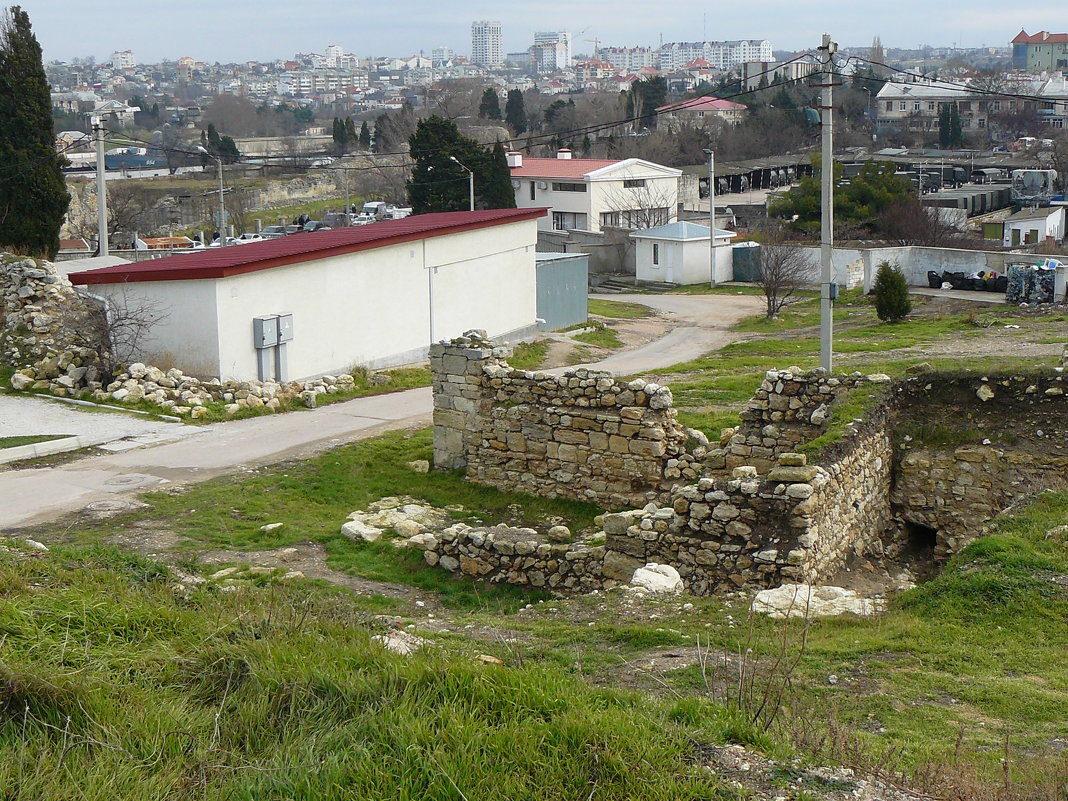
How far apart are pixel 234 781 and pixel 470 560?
22.2ft

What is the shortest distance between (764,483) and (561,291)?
22140 millimetres

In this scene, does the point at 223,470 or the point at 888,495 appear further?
the point at 223,470

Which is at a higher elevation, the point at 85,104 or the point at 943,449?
the point at 85,104

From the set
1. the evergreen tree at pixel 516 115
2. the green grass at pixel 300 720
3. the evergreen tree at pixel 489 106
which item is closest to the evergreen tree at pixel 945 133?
the evergreen tree at pixel 516 115

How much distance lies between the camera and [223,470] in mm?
16141

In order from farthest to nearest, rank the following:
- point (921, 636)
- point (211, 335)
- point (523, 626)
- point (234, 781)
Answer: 1. point (211, 335)
2. point (523, 626)
3. point (921, 636)
4. point (234, 781)

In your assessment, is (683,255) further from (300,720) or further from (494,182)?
(300,720)

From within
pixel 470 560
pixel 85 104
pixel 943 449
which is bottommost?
pixel 470 560

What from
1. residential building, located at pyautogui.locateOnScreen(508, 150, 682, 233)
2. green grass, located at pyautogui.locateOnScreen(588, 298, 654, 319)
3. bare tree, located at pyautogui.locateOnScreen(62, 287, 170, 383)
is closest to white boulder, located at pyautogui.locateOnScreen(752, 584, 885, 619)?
bare tree, located at pyautogui.locateOnScreen(62, 287, 170, 383)

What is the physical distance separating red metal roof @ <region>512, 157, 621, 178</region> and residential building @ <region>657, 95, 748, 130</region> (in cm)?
3764

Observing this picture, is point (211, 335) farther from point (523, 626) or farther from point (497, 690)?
point (497, 690)

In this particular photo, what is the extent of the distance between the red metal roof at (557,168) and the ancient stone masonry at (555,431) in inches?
1795

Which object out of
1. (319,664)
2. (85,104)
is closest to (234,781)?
(319,664)

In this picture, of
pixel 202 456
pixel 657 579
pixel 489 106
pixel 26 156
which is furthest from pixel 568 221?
pixel 489 106
